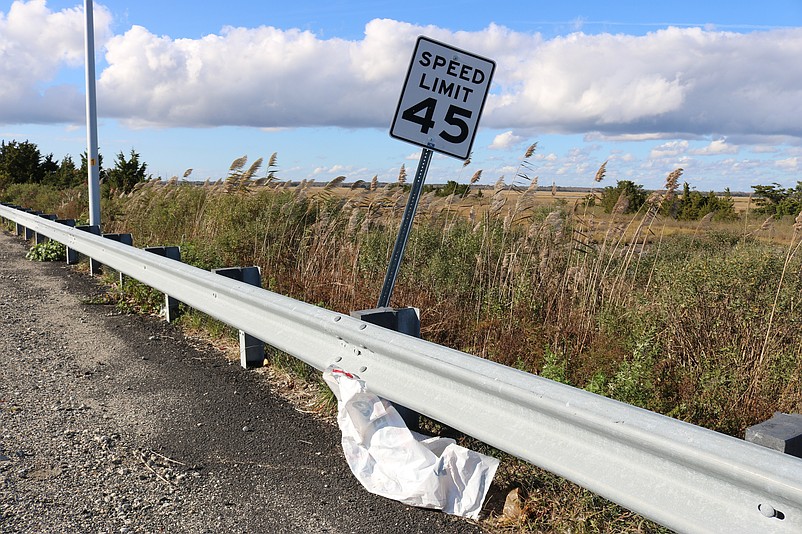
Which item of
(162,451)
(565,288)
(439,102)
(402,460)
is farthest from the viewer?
(565,288)

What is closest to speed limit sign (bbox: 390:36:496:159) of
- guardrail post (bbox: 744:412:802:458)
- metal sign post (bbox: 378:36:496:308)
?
metal sign post (bbox: 378:36:496:308)

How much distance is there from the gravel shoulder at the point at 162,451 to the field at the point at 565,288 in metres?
1.02

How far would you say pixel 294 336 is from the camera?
209 inches

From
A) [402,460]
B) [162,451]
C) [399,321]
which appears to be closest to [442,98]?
[399,321]

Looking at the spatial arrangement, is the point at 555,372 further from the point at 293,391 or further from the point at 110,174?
the point at 110,174

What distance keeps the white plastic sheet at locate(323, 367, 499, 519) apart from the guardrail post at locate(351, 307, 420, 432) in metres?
0.14

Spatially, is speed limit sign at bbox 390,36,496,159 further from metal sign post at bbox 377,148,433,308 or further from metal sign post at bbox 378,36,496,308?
metal sign post at bbox 377,148,433,308

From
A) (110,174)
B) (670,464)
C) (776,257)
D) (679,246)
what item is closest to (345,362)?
(670,464)

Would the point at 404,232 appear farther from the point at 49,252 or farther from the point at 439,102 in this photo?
the point at 49,252

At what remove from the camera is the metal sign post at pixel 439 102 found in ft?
19.8

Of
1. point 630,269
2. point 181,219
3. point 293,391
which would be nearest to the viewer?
point 293,391

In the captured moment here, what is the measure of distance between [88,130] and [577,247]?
11.0m

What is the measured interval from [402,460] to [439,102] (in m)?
3.13

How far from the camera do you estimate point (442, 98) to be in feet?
20.1
